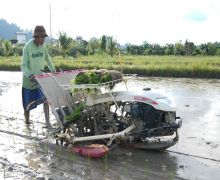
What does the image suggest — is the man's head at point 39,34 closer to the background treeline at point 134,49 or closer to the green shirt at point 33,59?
the green shirt at point 33,59

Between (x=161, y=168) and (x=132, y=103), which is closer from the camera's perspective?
(x=161, y=168)

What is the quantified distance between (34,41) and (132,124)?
105 inches

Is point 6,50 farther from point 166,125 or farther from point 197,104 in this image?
point 166,125

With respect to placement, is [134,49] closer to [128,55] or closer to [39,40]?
[128,55]

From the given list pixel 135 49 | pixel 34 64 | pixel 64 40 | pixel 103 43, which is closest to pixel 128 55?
pixel 103 43

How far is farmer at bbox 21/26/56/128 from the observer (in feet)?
23.4

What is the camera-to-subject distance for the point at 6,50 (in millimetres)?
52625

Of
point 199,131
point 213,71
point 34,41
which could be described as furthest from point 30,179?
point 213,71

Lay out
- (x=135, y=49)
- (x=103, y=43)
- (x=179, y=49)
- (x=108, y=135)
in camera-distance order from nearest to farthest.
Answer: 1. (x=108, y=135)
2. (x=103, y=43)
3. (x=179, y=49)
4. (x=135, y=49)

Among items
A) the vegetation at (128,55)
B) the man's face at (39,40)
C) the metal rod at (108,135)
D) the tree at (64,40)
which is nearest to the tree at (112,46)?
the vegetation at (128,55)

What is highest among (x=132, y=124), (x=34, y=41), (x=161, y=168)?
(x=34, y=41)

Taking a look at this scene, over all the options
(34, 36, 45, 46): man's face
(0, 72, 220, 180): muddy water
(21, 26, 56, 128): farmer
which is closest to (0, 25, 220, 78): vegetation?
(0, 72, 220, 180): muddy water

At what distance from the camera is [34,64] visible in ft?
24.0

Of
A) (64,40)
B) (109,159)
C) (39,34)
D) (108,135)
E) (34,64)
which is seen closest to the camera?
(108,135)
